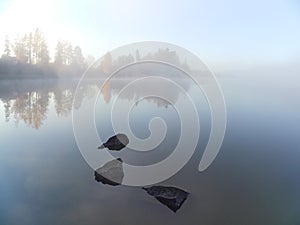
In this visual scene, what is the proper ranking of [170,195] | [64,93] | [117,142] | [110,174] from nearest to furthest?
[170,195], [110,174], [117,142], [64,93]

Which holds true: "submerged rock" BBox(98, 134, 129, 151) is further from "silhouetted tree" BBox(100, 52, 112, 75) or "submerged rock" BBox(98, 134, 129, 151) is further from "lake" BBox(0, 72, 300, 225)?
"silhouetted tree" BBox(100, 52, 112, 75)

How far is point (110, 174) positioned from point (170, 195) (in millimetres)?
538

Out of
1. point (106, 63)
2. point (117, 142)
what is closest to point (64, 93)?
point (117, 142)

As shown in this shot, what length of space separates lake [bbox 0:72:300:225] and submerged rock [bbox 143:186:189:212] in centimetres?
4

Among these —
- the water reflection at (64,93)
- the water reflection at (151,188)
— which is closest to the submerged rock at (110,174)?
the water reflection at (151,188)

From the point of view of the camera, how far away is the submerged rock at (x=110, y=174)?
1.99 m

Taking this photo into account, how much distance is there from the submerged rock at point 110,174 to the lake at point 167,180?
6 centimetres

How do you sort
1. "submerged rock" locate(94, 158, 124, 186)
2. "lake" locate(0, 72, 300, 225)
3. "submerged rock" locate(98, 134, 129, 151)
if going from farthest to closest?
"submerged rock" locate(98, 134, 129, 151)
"submerged rock" locate(94, 158, 124, 186)
"lake" locate(0, 72, 300, 225)

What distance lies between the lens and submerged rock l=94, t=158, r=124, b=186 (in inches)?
78.5

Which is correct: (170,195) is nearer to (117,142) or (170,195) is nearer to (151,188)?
(151,188)

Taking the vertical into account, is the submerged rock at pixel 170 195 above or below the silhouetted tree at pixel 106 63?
below

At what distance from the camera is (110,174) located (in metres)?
2.00

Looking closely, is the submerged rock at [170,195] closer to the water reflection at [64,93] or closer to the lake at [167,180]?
the lake at [167,180]

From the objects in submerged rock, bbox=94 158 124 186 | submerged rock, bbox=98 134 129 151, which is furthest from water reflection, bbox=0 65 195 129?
submerged rock, bbox=94 158 124 186
